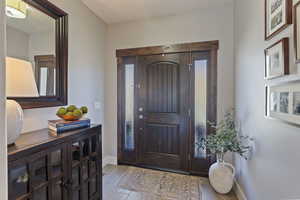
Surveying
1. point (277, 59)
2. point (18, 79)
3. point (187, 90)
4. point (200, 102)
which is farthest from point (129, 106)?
point (277, 59)

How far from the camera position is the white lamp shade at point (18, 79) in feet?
4.00

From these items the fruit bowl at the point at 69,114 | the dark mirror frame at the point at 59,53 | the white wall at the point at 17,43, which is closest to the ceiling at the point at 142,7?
the dark mirror frame at the point at 59,53

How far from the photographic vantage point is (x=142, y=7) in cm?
269

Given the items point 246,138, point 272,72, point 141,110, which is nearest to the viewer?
point 272,72

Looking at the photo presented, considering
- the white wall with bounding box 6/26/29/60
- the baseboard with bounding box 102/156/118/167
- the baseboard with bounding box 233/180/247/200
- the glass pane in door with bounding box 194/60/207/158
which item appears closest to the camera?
the white wall with bounding box 6/26/29/60

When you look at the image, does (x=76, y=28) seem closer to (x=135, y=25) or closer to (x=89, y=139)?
(x=135, y=25)

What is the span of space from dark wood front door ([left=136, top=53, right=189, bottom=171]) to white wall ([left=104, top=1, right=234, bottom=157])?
0.33m

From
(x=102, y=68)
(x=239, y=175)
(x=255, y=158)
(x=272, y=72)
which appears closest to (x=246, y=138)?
(x=255, y=158)

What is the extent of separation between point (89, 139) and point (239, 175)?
1909 mm

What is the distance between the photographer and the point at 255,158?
5.65 feet

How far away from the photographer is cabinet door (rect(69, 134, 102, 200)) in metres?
1.59

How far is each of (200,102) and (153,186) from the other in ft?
4.63

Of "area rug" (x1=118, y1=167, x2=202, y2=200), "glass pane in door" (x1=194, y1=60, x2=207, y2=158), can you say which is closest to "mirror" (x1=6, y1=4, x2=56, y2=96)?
"area rug" (x1=118, y1=167, x2=202, y2=200)

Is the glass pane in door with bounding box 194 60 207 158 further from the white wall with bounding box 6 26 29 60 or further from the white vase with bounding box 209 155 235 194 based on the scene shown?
the white wall with bounding box 6 26 29 60
